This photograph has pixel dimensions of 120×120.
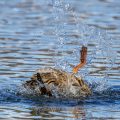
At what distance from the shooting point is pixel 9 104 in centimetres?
1168

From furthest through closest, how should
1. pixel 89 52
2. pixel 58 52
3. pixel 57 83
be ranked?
pixel 58 52
pixel 89 52
pixel 57 83

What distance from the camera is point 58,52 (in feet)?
55.0

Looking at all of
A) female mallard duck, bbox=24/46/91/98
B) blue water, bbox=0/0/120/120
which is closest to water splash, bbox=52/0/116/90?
blue water, bbox=0/0/120/120

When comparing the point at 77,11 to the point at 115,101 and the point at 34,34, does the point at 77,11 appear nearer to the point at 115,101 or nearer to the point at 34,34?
the point at 34,34

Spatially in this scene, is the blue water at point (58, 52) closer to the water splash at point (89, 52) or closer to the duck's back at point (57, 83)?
the water splash at point (89, 52)

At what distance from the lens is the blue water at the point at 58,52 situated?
37.1ft

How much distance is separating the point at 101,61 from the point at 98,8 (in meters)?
9.45

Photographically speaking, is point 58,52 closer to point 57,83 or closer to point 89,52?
point 89,52

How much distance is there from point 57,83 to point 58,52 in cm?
474

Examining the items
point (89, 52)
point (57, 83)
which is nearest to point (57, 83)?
point (57, 83)

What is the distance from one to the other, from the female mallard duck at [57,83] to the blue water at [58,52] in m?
0.16

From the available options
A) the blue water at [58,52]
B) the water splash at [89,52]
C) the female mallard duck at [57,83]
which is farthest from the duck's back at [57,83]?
the water splash at [89,52]

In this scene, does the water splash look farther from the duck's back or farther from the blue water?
the duck's back

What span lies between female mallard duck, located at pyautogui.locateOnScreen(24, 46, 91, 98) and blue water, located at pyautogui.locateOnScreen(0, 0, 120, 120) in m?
0.16
